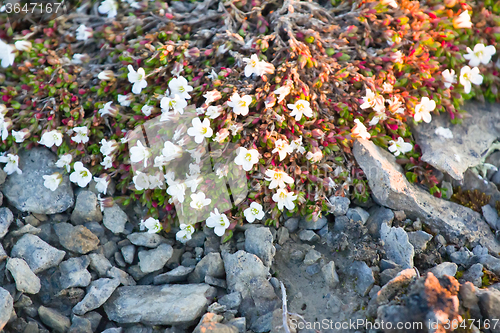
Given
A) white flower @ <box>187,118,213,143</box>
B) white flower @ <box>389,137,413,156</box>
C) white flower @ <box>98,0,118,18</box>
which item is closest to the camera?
white flower @ <box>187,118,213,143</box>

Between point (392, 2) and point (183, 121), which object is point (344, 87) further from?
point (183, 121)

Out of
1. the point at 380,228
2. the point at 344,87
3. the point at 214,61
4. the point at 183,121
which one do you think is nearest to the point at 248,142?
the point at 183,121

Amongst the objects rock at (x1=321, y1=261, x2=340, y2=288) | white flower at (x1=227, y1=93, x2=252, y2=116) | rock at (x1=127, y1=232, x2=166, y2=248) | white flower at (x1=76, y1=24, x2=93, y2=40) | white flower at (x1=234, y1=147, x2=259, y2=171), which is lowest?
rock at (x1=127, y1=232, x2=166, y2=248)

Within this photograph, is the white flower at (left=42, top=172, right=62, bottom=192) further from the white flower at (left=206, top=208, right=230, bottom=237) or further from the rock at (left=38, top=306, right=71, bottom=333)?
the white flower at (left=206, top=208, right=230, bottom=237)

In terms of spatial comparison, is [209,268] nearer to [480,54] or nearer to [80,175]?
[80,175]

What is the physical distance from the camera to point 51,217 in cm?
375

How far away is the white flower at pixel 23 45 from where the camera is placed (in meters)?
4.14

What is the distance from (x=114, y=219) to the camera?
377cm

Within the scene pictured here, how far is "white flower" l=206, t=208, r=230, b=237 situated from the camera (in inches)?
139

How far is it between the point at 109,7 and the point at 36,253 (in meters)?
2.80

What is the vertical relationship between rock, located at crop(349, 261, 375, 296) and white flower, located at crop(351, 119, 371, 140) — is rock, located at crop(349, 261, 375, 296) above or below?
below

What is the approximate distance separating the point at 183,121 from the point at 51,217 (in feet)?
5.22

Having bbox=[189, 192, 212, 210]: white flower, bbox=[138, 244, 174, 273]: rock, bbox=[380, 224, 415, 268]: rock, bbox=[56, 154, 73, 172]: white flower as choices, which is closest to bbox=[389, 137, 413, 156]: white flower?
bbox=[380, 224, 415, 268]: rock

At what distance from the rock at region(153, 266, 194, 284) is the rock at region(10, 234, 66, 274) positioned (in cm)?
86
